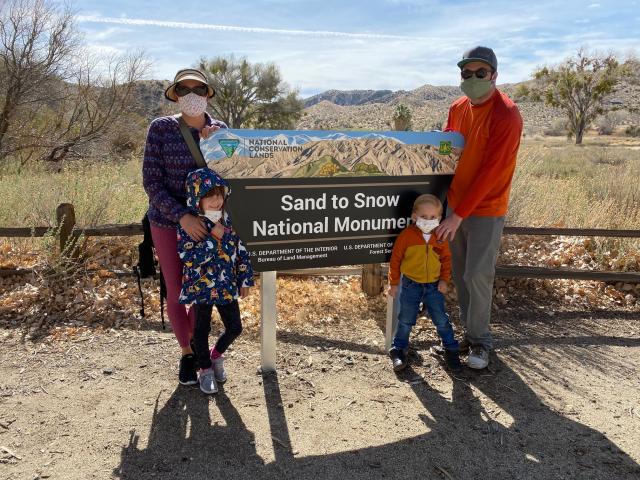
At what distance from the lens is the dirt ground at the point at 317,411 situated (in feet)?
10.3

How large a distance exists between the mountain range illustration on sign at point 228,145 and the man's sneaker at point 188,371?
1.55 metres

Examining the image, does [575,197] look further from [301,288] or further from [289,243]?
[289,243]

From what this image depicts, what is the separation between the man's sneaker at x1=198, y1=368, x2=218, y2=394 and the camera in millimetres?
3865

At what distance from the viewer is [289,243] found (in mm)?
3984

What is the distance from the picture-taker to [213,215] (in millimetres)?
3518

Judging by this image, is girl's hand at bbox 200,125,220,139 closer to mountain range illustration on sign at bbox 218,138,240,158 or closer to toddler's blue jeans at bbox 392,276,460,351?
mountain range illustration on sign at bbox 218,138,240,158

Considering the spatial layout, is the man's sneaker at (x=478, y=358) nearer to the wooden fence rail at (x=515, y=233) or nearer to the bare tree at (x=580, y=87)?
the wooden fence rail at (x=515, y=233)

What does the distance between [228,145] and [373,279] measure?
3059 mm

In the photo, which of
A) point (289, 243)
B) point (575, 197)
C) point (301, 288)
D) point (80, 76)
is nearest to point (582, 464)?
point (289, 243)

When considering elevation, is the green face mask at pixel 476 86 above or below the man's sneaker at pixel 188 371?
above

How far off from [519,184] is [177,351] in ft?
18.0

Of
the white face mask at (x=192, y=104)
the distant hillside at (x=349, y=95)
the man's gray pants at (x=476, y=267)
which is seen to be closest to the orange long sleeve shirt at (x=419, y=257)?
the man's gray pants at (x=476, y=267)

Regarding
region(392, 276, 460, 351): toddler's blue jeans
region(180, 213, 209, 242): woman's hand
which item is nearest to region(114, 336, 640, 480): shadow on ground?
region(392, 276, 460, 351): toddler's blue jeans

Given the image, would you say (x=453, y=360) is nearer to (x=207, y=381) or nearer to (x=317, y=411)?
(x=317, y=411)
